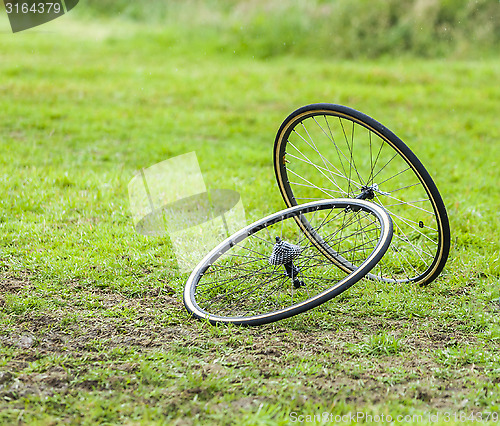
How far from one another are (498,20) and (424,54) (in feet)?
5.60

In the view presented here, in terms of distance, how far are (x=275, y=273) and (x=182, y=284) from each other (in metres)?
0.69

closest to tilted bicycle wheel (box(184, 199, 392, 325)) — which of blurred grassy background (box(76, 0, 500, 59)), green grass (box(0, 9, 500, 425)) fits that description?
green grass (box(0, 9, 500, 425))

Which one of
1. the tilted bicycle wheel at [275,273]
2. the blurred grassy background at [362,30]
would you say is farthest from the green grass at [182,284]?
the blurred grassy background at [362,30]

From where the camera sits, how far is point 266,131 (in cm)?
811

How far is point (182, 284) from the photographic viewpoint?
4375mm

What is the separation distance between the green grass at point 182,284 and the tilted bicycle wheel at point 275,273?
0.59ft

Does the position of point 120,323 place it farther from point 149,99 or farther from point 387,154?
point 149,99

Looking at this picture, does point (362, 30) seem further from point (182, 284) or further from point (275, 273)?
point (182, 284)

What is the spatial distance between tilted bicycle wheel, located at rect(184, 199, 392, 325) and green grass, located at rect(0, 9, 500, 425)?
179mm

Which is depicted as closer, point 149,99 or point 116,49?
point 149,99

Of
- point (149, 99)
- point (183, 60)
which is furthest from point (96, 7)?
point (149, 99)

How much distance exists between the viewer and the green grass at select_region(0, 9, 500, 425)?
122 inches

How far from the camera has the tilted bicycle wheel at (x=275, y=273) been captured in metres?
3.69

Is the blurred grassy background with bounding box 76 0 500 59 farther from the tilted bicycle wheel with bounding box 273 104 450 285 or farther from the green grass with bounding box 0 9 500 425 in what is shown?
the tilted bicycle wheel with bounding box 273 104 450 285
